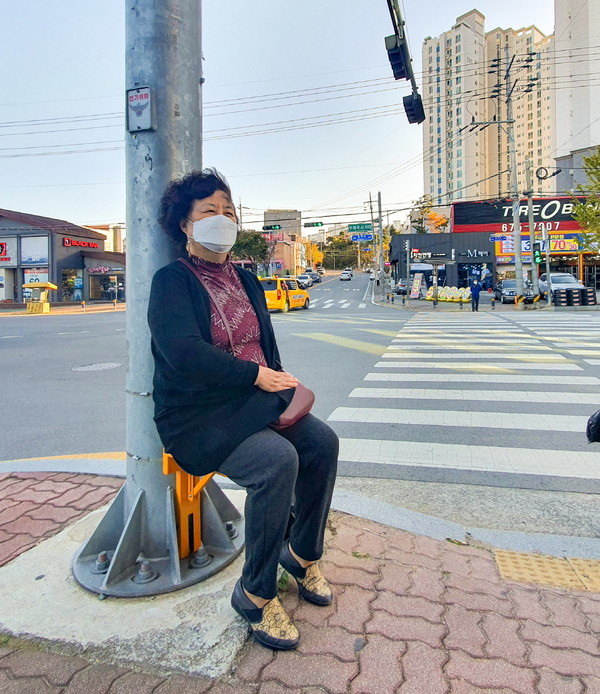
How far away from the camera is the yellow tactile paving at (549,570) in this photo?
261 cm

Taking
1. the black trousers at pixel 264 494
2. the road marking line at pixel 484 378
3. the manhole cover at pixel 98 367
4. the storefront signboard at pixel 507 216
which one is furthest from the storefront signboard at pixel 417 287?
the black trousers at pixel 264 494

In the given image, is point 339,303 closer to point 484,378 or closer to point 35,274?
point 35,274

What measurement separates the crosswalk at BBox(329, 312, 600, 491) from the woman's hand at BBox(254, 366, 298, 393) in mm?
2293

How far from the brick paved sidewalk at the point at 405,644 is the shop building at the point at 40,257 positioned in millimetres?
38115

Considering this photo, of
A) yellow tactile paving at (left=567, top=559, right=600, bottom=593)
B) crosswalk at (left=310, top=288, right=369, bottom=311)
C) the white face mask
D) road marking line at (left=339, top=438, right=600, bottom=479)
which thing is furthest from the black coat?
crosswalk at (left=310, top=288, right=369, bottom=311)

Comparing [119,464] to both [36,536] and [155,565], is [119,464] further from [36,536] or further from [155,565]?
[155,565]

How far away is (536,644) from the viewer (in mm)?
2080

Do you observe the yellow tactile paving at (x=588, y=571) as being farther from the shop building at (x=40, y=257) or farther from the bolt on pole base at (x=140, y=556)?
the shop building at (x=40, y=257)

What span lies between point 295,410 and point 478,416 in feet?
14.0

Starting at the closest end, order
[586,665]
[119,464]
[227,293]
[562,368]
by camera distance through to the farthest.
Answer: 1. [586,665]
2. [227,293]
3. [119,464]
4. [562,368]

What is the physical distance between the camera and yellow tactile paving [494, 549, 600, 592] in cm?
261

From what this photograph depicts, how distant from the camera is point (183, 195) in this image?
93.7 inches

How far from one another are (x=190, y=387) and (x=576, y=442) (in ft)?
14.3

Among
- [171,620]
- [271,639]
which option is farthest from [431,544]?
[171,620]
